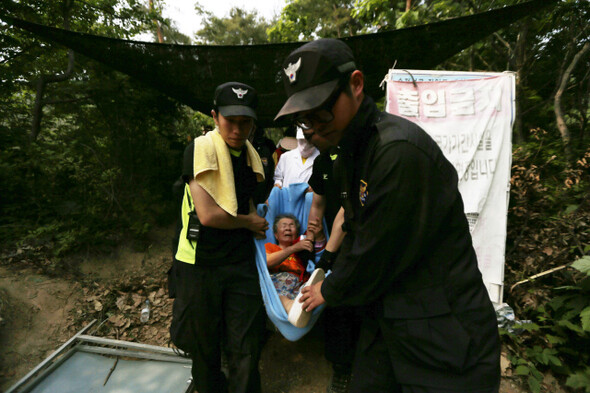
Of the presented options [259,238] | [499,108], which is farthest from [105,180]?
[499,108]

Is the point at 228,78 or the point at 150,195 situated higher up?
the point at 228,78

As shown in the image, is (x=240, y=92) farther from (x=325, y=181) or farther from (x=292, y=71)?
(x=325, y=181)

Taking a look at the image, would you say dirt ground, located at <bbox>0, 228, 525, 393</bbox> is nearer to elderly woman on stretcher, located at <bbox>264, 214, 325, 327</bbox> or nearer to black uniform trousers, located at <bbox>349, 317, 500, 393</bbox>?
elderly woman on stretcher, located at <bbox>264, 214, 325, 327</bbox>

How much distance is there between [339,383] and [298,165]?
1.62 meters

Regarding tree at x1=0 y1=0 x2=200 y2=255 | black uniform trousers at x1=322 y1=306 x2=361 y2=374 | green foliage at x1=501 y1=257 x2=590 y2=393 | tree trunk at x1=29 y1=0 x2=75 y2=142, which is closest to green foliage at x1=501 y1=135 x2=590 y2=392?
green foliage at x1=501 y1=257 x2=590 y2=393

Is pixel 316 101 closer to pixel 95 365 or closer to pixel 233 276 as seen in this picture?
pixel 233 276

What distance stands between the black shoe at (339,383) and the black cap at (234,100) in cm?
170

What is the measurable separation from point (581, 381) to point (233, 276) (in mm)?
2090

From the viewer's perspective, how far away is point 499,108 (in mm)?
2184

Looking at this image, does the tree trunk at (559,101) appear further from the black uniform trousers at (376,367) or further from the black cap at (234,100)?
the black cap at (234,100)

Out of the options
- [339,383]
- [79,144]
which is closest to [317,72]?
[339,383]

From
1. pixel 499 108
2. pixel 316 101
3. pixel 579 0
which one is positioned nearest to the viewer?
pixel 316 101

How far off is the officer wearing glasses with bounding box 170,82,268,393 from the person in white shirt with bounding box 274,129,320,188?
2.86 feet

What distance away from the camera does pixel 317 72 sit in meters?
0.74
